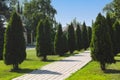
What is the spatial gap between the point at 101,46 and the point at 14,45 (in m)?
5.00

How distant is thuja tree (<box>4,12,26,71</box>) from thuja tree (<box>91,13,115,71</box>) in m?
4.17

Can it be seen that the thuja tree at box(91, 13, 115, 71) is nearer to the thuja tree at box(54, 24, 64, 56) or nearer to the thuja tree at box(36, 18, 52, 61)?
the thuja tree at box(36, 18, 52, 61)

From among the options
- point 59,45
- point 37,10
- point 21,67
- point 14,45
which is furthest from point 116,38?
point 37,10

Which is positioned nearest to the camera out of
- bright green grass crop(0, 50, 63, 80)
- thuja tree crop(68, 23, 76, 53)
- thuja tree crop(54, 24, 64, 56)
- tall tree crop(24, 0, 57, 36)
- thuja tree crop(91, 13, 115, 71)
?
bright green grass crop(0, 50, 63, 80)

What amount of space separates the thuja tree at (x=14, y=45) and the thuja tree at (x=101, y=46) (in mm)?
4169

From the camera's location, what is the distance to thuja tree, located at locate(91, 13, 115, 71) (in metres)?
16.4

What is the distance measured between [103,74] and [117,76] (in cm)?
100

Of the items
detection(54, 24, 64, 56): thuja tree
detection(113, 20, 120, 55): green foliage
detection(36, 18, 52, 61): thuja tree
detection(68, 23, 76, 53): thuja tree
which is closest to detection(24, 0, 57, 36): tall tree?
detection(68, 23, 76, 53): thuja tree

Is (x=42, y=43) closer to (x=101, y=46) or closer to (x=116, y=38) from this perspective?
(x=116, y=38)

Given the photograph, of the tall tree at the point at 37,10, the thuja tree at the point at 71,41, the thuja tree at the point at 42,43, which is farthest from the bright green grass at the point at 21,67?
the tall tree at the point at 37,10

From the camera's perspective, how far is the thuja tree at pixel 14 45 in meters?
17.1

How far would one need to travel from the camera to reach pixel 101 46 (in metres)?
16.5

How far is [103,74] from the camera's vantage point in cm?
1509

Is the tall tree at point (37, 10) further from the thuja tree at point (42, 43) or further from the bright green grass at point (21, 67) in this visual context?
the bright green grass at point (21, 67)
